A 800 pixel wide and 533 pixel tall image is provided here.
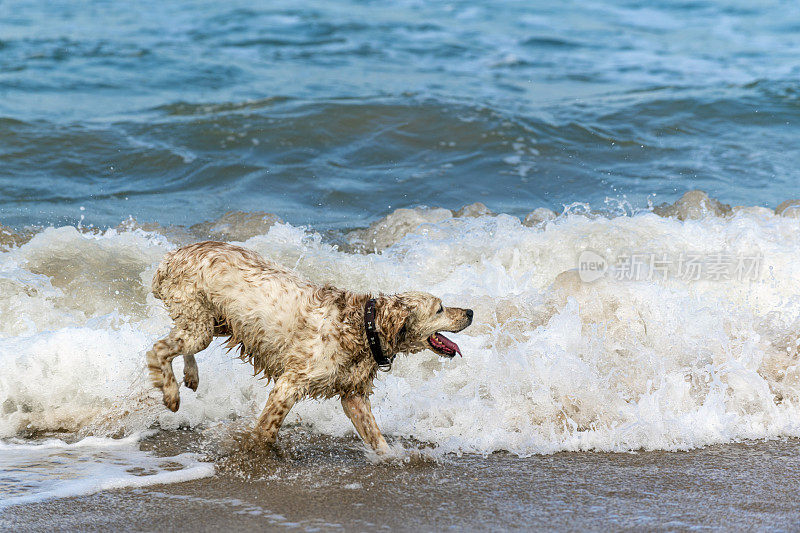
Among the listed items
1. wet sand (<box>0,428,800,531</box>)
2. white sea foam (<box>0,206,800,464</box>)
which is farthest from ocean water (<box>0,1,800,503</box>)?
wet sand (<box>0,428,800,531</box>)

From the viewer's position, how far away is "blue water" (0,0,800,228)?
1264 cm

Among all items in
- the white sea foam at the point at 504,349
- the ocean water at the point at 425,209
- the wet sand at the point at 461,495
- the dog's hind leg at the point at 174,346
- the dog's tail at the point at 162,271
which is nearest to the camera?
the wet sand at the point at 461,495

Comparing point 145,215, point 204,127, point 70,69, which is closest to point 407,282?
point 145,215

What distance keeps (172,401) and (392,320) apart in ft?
5.74

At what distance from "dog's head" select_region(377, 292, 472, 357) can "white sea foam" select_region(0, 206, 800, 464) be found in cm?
85

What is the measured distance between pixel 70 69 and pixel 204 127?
5.41 meters

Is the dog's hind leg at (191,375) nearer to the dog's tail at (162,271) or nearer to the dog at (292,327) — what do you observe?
the dog at (292,327)

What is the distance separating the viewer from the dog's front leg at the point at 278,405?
541 cm

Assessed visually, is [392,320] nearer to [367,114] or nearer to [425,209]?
[425,209]

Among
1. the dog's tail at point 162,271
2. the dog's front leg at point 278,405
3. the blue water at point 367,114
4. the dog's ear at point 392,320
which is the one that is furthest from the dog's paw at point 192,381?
the blue water at point 367,114

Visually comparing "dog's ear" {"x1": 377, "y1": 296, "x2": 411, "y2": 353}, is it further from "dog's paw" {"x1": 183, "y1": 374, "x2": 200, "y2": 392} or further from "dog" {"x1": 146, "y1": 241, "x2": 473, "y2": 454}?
"dog's paw" {"x1": 183, "y1": 374, "x2": 200, "y2": 392}

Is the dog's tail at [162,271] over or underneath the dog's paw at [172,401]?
over

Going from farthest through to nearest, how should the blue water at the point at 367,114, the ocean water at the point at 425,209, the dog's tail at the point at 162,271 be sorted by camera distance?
the blue water at the point at 367,114 → the ocean water at the point at 425,209 → the dog's tail at the point at 162,271

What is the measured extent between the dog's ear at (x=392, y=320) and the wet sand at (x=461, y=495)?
842 millimetres
